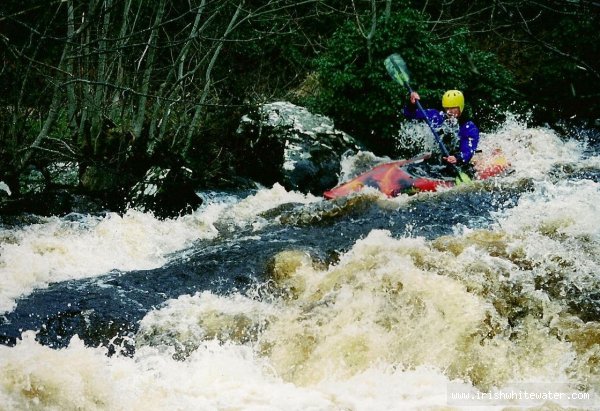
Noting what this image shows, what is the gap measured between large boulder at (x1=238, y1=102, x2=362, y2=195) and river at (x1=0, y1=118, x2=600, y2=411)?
2.36m

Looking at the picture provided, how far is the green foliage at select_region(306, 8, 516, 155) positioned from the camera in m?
9.45

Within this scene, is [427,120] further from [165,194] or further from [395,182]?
[165,194]

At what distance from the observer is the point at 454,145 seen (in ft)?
26.2

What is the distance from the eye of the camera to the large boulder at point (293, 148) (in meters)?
8.50

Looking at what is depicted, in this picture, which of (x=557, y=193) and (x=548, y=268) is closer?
(x=548, y=268)

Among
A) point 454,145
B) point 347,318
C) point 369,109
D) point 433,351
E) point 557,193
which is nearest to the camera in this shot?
point 433,351

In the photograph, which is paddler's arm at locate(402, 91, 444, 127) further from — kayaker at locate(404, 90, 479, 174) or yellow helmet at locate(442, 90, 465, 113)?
yellow helmet at locate(442, 90, 465, 113)

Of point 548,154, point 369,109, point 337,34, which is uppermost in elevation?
point 337,34

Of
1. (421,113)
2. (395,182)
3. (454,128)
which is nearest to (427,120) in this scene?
(421,113)

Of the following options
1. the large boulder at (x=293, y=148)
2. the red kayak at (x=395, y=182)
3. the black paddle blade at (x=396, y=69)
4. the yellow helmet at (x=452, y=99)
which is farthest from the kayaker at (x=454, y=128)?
the large boulder at (x=293, y=148)

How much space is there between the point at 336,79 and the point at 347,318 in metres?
6.40

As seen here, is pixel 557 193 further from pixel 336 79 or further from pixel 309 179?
pixel 336 79

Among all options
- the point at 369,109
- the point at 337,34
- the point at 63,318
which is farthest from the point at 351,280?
the point at 337,34

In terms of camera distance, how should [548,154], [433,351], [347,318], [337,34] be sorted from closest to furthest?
[433,351] < [347,318] < [548,154] < [337,34]
